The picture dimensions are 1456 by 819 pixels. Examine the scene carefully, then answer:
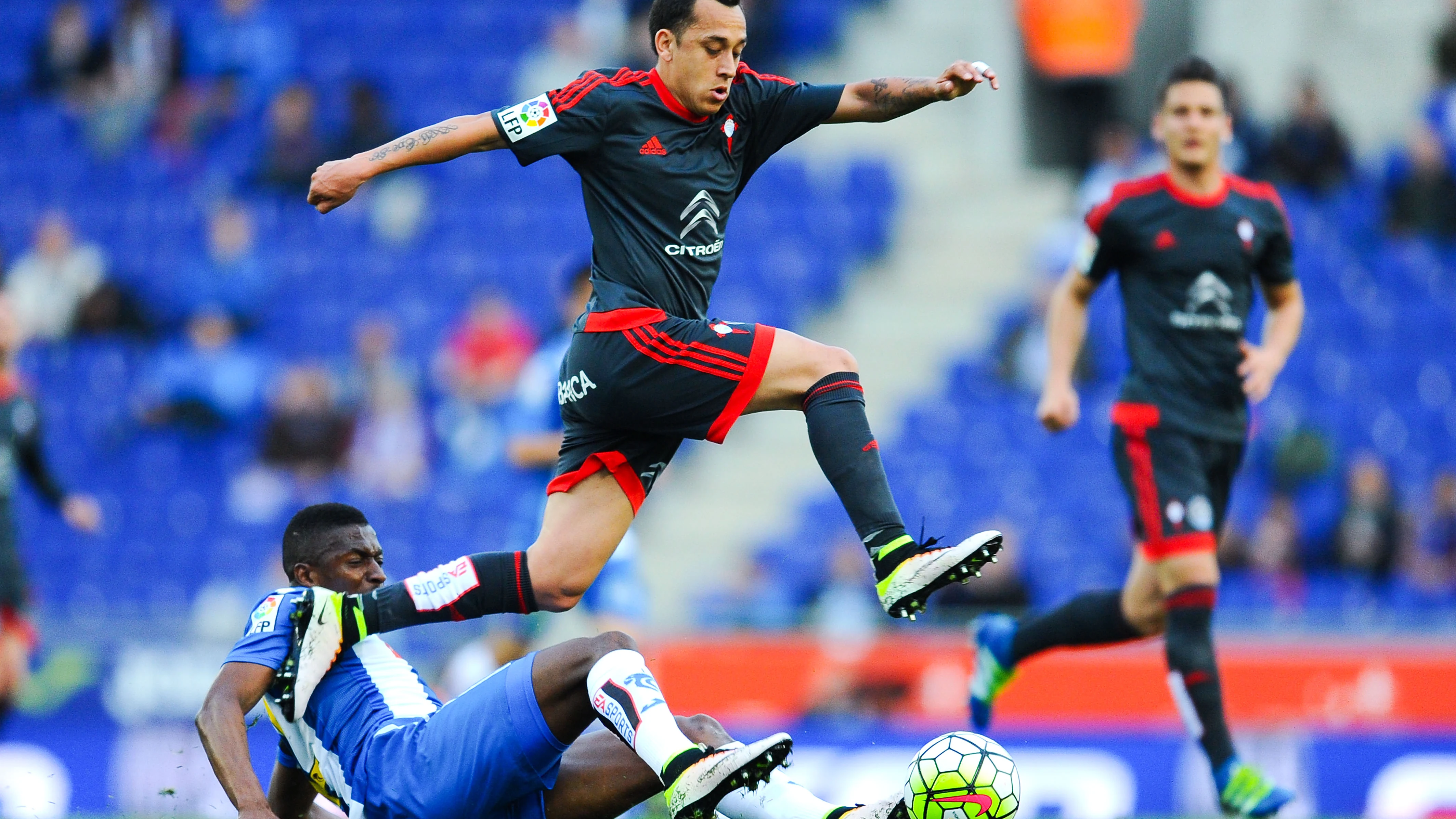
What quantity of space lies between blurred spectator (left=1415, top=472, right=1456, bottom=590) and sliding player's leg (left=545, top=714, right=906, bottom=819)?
24.3 feet

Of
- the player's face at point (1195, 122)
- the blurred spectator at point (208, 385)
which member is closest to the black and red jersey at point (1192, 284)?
the player's face at point (1195, 122)

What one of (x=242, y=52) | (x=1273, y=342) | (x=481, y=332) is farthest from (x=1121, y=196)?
(x=242, y=52)

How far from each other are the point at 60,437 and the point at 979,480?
332 inches

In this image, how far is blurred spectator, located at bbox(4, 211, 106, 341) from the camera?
16062 mm

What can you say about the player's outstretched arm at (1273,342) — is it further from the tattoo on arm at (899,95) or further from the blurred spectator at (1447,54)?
the blurred spectator at (1447,54)

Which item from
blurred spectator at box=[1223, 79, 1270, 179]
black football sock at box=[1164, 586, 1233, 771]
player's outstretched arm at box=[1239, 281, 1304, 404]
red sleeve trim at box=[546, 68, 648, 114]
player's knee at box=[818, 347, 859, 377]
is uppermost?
red sleeve trim at box=[546, 68, 648, 114]

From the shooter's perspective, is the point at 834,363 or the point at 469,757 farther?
the point at 834,363

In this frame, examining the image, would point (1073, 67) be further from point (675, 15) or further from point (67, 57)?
point (675, 15)

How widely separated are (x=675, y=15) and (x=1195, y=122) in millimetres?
2555

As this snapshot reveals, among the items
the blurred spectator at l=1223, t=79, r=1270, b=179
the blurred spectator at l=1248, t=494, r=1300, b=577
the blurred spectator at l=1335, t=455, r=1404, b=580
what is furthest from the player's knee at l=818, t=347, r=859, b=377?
the blurred spectator at l=1223, t=79, r=1270, b=179

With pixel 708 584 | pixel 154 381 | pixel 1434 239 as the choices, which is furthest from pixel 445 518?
pixel 1434 239

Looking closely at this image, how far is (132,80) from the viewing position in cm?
1797

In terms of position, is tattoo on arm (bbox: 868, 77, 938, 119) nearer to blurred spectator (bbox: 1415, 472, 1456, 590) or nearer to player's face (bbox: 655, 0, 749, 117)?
player's face (bbox: 655, 0, 749, 117)

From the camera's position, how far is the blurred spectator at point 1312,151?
13750mm
